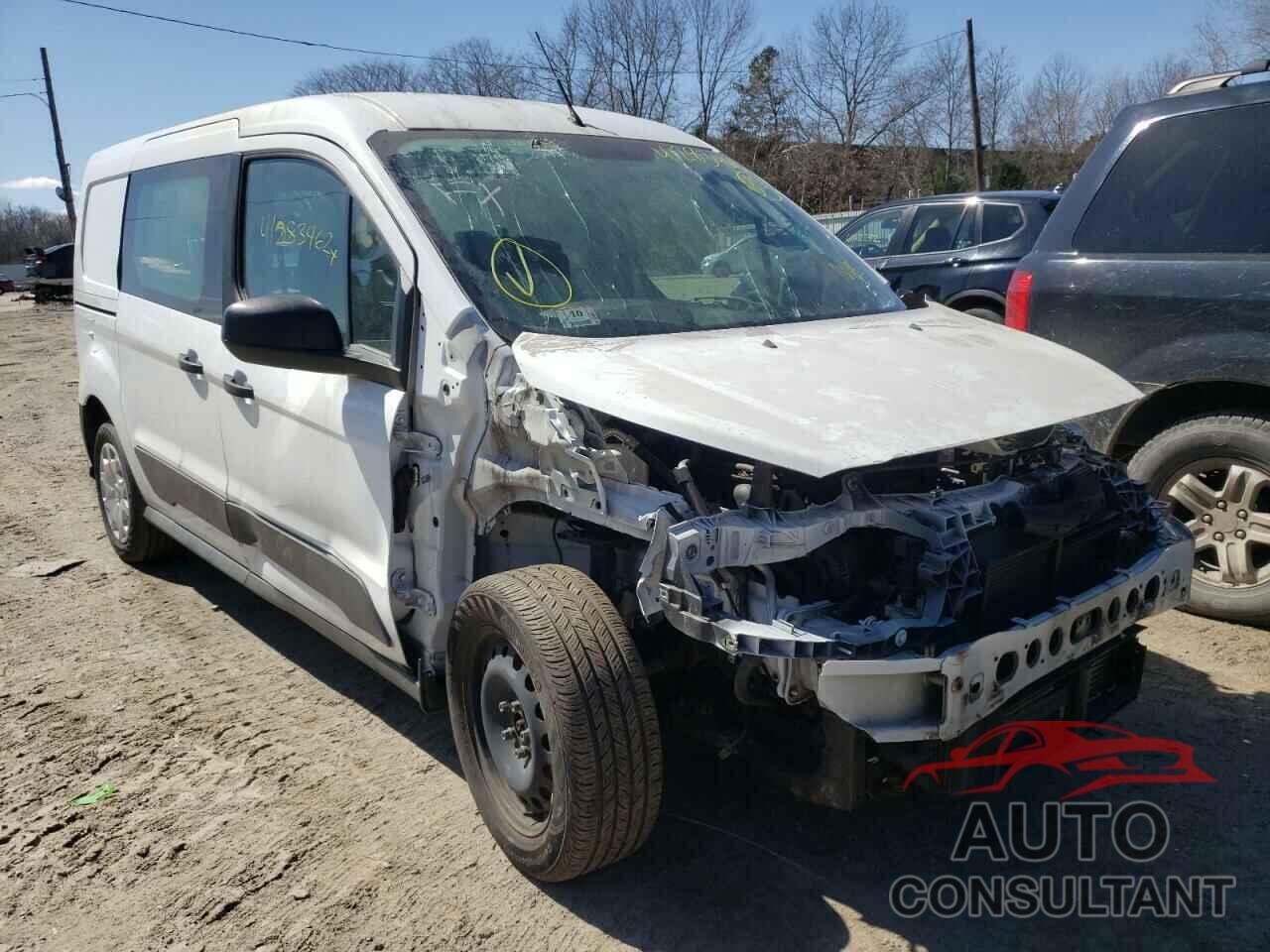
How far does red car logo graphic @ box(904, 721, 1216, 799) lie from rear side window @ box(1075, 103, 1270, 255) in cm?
207

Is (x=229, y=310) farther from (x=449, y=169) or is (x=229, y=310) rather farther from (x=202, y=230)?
(x=202, y=230)

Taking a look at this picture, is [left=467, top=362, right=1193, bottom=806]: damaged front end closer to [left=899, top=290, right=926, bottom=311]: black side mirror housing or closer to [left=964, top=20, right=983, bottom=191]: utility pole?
[left=899, top=290, right=926, bottom=311]: black side mirror housing

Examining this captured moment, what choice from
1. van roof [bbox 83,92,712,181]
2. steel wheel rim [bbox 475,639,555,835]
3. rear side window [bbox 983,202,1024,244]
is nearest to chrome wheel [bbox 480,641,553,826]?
steel wheel rim [bbox 475,639,555,835]

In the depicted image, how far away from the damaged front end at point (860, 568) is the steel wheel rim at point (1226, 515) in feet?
4.57

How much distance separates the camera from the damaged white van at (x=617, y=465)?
97.6 inches

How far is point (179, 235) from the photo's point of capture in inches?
175

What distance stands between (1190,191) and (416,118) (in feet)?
10.5

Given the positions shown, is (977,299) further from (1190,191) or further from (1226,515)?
(1226,515)

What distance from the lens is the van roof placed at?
→ 11.3 feet

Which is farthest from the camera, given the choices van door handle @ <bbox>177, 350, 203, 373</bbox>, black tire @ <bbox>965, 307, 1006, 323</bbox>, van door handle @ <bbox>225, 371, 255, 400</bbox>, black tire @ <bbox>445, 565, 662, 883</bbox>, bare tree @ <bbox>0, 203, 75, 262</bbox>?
bare tree @ <bbox>0, 203, 75, 262</bbox>

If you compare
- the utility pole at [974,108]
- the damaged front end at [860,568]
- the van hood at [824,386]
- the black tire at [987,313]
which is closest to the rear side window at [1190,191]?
the van hood at [824,386]

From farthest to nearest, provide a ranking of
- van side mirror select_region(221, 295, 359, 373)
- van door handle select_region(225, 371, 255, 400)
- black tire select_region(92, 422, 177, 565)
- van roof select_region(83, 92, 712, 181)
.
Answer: black tire select_region(92, 422, 177, 565)
van door handle select_region(225, 371, 255, 400)
van roof select_region(83, 92, 712, 181)
van side mirror select_region(221, 295, 359, 373)

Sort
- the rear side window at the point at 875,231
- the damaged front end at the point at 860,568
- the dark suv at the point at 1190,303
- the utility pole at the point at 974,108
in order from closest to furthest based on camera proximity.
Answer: the damaged front end at the point at 860,568
the dark suv at the point at 1190,303
the rear side window at the point at 875,231
the utility pole at the point at 974,108

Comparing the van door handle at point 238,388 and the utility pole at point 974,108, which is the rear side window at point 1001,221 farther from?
the utility pole at point 974,108
